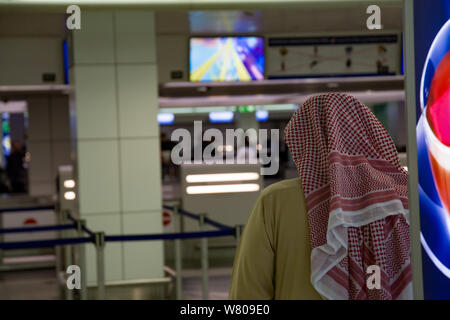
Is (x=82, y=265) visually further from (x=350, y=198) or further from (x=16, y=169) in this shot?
(x=16, y=169)

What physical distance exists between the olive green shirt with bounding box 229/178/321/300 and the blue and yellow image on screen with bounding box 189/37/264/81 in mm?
8555

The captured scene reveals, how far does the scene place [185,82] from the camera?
1120 cm

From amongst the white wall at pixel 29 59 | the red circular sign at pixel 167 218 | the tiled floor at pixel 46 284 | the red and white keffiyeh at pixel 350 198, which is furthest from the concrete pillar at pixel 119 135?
the red and white keffiyeh at pixel 350 198

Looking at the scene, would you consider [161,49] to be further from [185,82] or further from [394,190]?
[394,190]

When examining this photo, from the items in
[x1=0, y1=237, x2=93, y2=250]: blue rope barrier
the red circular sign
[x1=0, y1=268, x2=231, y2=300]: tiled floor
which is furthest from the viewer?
the red circular sign

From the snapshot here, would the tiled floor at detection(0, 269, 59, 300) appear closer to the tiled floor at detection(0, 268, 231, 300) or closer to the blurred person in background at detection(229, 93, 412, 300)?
the tiled floor at detection(0, 268, 231, 300)

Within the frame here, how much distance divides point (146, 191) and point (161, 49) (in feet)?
11.5

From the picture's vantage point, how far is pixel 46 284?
9461 mm

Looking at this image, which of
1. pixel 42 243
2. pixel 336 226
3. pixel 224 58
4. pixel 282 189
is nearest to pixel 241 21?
pixel 224 58

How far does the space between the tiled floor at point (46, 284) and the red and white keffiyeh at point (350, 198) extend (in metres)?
5.42

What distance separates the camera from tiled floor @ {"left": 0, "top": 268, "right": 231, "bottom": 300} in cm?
832

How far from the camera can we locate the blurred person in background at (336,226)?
243cm

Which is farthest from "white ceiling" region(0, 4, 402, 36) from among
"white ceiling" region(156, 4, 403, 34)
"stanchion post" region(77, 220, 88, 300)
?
"stanchion post" region(77, 220, 88, 300)
